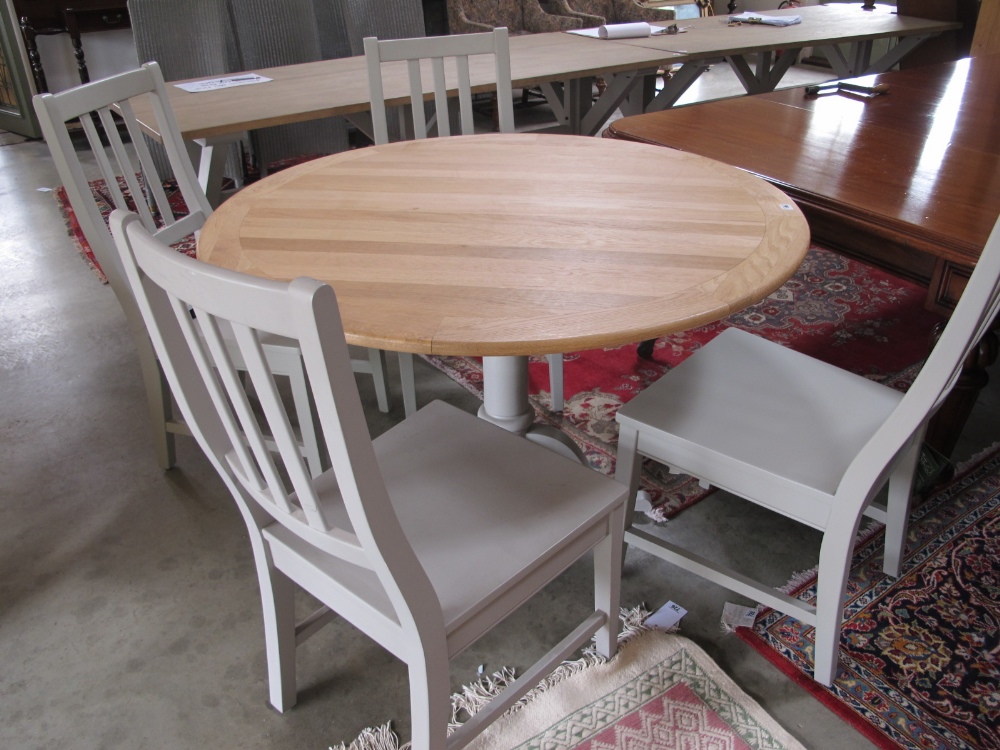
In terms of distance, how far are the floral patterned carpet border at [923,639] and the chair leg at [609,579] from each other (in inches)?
10.7

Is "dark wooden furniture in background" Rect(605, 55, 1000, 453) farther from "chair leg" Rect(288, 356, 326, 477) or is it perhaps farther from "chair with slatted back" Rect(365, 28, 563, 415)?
"chair leg" Rect(288, 356, 326, 477)

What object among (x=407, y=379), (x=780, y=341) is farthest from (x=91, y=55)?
(x=780, y=341)

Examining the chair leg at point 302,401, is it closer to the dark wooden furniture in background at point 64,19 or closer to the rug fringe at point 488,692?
the rug fringe at point 488,692

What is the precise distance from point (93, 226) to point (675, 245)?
1114 millimetres

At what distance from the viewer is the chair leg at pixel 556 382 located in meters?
2.01

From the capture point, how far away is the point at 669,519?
171 centimetres

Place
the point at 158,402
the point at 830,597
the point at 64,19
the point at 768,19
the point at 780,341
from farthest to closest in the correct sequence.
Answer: the point at 64,19, the point at 768,19, the point at 780,341, the point at 158,402, the point at 830,597

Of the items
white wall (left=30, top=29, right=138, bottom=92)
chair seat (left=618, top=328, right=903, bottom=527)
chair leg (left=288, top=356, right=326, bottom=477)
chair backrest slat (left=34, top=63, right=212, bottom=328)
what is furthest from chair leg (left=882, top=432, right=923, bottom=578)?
white wall (left=30, top=29, right=138, bottom=92)

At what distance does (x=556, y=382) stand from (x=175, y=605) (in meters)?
1.05

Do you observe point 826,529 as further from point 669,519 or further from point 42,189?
point 42,189

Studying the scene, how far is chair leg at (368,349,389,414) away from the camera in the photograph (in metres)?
2.01

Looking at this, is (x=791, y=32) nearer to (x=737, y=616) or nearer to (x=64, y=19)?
(x=737, y=616)

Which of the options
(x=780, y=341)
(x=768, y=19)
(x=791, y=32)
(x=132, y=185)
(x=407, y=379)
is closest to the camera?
(x=132, y=185)

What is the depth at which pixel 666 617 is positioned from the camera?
1464 mm
